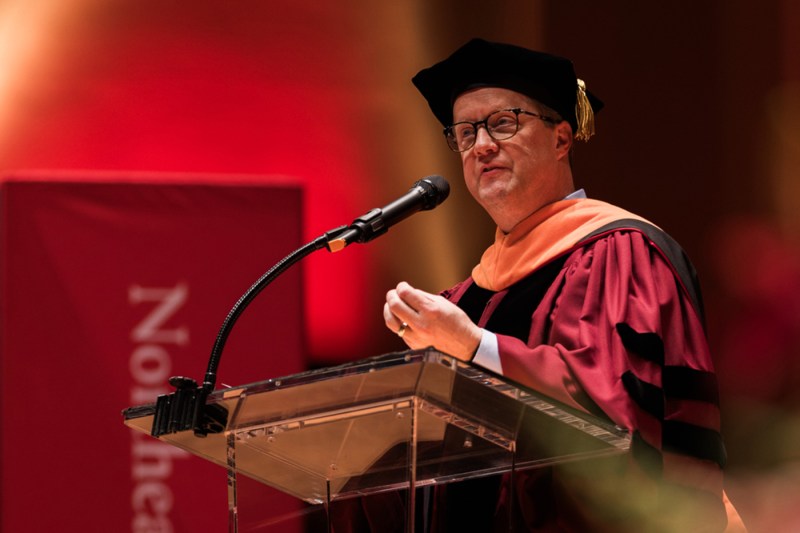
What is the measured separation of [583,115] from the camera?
291 cm

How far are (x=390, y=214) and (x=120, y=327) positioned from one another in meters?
2.09

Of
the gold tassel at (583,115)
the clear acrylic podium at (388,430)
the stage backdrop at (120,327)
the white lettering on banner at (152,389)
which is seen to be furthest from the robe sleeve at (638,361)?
the white lettering on banner at (152,389)

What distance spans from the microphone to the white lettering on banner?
6.30ft

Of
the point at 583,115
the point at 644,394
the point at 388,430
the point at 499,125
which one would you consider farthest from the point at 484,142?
the point at 388,430

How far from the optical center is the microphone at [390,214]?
2164 mm

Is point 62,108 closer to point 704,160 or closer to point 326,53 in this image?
point 326,53

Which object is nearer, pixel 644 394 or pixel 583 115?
pixel 644 394

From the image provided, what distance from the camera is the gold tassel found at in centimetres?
290

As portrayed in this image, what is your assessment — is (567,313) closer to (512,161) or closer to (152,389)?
(512,161)

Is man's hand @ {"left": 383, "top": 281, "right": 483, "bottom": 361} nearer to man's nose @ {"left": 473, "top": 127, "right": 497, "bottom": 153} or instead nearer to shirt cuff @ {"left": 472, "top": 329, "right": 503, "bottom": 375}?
shirt cuff @ {"left": 472, "top": 329, "right": 503, "bottom": 375}

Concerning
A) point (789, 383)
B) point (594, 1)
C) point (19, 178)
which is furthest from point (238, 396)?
point (594, 1)

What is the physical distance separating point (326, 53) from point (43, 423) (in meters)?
1.78

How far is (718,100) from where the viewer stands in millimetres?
3990

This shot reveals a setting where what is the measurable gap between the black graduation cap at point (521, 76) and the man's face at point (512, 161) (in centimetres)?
3
